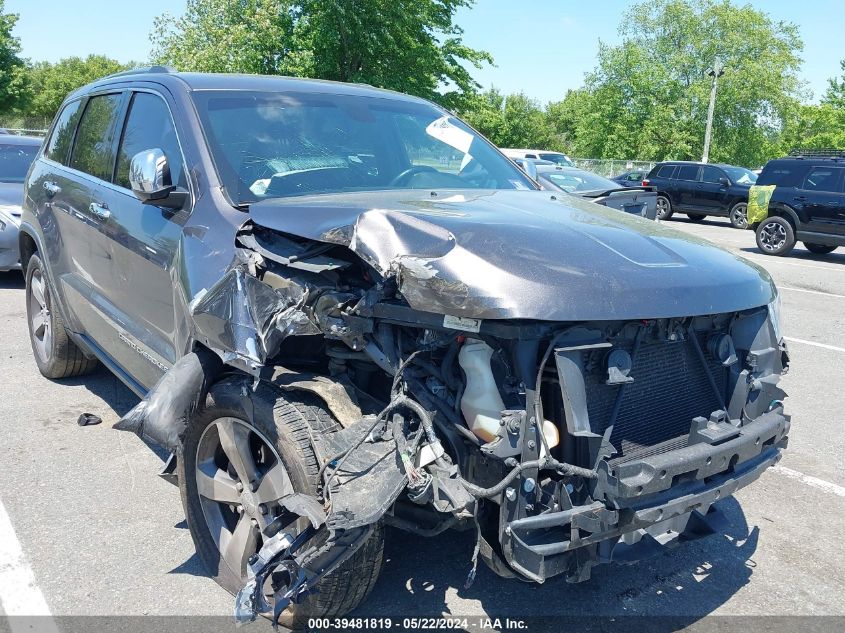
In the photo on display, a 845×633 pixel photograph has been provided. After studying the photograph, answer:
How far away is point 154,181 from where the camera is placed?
3.21 meters

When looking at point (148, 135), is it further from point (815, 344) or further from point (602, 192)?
point (602, 192)

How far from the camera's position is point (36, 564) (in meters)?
3.31

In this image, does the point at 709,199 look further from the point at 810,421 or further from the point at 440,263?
the point at 440,263

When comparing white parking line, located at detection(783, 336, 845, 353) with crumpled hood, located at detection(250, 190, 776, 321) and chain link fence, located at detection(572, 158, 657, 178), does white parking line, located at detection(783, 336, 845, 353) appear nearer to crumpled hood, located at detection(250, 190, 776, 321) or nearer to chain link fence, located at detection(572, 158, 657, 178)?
crumpled hood, located at detection(250, 190, 776, 321)

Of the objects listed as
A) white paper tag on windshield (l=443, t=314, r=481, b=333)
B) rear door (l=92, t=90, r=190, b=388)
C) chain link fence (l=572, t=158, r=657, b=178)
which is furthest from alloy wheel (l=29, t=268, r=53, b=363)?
chain link fence (l=572, t=158, r=657, b=178)

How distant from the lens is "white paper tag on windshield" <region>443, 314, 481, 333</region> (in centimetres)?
232

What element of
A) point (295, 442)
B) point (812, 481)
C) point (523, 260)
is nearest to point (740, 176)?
point (812, 481)

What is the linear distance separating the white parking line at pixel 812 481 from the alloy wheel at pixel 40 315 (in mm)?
4997

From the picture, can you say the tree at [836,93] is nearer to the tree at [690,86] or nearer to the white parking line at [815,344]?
the tree at [690,86]

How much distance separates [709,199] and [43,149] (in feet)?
65.7

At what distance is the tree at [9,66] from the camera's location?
130ft

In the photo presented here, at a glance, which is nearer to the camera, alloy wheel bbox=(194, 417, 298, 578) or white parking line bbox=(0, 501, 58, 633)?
alloy wheel bbox=(194, 417, 298, 578)

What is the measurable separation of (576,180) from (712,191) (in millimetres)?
9720

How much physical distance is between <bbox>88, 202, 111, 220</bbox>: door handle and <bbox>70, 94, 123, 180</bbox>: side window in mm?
176
